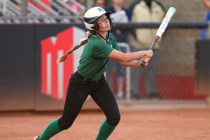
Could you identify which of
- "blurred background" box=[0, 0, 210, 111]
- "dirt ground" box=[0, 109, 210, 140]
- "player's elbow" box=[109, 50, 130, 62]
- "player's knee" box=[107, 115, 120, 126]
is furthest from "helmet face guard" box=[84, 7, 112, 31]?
"blurred background" box=[0, 0, 210, 111]

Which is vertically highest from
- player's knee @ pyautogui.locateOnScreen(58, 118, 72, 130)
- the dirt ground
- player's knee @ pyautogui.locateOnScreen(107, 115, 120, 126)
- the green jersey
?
the green jersey

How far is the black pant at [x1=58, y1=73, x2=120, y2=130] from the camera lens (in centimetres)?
731

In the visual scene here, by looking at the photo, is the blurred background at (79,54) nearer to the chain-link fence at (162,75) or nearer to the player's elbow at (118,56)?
the chain-link fence at (162,75)

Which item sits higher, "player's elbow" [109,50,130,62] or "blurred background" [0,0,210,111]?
"player's elbow" [109,50,130,62]

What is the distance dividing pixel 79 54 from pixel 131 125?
165 centimetres

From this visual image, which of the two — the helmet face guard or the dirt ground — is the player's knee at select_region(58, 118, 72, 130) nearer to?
the helmet face guard

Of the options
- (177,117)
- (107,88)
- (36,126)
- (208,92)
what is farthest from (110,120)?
(208,92)

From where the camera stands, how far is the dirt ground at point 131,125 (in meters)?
9.24

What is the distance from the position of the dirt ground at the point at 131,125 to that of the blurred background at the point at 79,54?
0.93 ft

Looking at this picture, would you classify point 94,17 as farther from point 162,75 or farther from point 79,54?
point 162,75

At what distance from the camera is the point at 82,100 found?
733cm

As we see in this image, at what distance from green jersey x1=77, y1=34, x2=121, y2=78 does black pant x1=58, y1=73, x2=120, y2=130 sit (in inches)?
4.3

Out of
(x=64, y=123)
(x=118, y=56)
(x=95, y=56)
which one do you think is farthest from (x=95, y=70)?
(x=64, y=123)

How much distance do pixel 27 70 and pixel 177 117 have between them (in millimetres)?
2667
